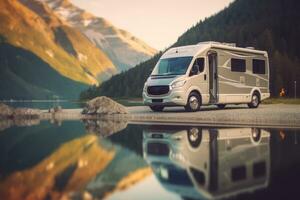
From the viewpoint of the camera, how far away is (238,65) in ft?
83.1

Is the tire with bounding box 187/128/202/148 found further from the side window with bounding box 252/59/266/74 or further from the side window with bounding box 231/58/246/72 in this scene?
Answer: the side window with bounding box 252/59/266/74

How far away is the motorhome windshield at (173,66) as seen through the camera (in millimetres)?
22078

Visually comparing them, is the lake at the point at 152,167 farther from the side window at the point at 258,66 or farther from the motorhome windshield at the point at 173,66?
the side window at the point at 258,66

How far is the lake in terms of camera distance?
5.33 metres

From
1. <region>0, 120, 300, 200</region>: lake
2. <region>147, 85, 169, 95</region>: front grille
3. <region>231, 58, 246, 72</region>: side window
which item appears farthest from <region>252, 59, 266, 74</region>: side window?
<region>0, 120, 300, 200</region>: lake

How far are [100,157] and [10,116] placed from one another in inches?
621

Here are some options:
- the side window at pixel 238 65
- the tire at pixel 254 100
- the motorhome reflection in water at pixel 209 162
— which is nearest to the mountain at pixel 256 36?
the tire at pixel 254 100

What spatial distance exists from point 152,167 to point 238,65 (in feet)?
62.5

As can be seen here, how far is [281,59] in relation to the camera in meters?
70.8

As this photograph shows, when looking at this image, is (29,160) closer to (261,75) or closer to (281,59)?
(261,75)

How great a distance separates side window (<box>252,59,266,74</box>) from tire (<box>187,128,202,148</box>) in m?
13.8

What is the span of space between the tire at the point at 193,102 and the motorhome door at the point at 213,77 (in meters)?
1.01

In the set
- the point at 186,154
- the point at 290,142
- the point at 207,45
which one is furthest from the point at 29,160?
the point at 207,45

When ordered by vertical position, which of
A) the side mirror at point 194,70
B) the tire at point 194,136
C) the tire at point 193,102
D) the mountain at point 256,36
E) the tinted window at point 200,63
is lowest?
the tire at point 194,136
